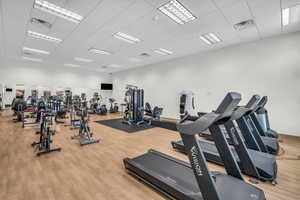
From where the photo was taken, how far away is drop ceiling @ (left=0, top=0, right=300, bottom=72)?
3.01 m

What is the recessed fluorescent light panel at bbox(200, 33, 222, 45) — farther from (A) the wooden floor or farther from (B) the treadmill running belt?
(B) the treadmill running belt

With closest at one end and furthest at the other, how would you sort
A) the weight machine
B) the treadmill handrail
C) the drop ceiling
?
the treadmill handrail → the drop ceiling → the weight machine

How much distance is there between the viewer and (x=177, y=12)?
3309mm

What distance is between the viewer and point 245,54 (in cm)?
518

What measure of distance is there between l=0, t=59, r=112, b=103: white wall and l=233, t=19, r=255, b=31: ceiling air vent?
11071 millimetres

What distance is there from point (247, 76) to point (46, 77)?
1234 cm

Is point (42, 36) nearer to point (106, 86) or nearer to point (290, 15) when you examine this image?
point (106, 86)

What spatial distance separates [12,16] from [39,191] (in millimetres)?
4505

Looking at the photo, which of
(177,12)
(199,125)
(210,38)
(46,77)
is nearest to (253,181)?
(199,125)

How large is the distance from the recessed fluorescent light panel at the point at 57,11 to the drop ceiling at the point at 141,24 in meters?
0.14

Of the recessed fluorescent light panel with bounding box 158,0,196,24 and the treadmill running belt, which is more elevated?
the recessed fluorescent light panel with bounding box 158,0,196,24

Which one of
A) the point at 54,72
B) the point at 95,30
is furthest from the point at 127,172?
the point at 54,72

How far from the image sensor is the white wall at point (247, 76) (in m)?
4.34

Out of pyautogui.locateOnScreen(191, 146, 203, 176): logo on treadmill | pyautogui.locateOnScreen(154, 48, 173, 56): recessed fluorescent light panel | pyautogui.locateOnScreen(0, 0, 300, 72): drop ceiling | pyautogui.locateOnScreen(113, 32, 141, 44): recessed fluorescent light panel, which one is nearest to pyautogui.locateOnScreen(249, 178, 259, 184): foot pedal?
pyautogui.locateOnScreen(191, 146, 203, 176): logo on treadmill
